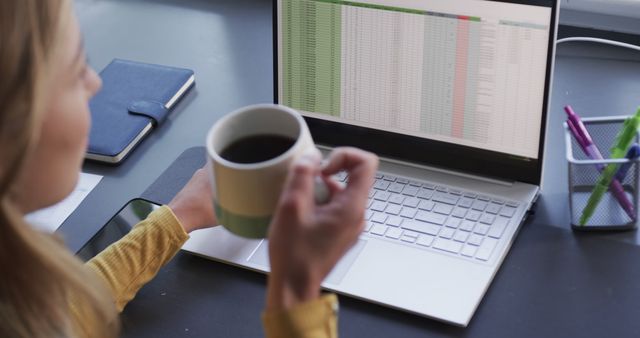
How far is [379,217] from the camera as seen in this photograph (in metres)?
A: 1.13

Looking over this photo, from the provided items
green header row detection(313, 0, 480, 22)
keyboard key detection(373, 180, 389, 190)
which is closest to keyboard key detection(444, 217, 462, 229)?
keyboard key detection(373, 180, 389, 190)

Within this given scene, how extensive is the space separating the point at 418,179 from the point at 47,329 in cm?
56

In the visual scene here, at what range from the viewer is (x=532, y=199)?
3.74 ft

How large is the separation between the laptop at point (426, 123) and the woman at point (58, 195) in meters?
0.31

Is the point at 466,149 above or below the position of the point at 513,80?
below

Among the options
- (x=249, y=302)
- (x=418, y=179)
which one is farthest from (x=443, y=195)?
(x=249, y=302)

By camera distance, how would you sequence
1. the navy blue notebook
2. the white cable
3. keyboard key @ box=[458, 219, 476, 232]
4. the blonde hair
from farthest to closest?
the white cable < the navy blue notebook < keyboard key @ box=[458, 219, 476, 232] < the blonde hair

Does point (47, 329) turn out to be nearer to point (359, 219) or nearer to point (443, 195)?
point (359, 219)

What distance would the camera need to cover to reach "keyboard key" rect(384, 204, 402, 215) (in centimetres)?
114

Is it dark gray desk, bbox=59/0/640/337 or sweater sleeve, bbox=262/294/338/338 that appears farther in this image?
dark gray desk, bbox=59/0/640/337

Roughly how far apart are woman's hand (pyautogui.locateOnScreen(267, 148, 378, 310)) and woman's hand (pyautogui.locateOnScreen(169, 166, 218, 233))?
0.40 metres

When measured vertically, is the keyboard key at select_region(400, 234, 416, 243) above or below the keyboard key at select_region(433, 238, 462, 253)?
below

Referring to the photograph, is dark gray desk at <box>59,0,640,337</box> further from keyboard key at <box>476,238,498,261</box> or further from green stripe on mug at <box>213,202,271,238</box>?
green stripe on mug at <box>213,202,271,238</box>

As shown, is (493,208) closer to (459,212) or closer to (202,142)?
(459,212)
